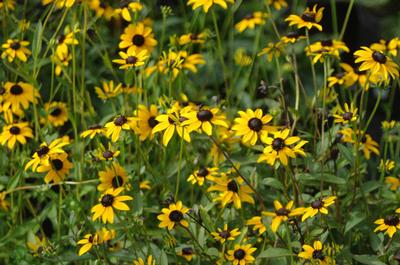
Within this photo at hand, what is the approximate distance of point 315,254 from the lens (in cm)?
146

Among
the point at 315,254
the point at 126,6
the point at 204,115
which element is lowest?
the point at 315,254

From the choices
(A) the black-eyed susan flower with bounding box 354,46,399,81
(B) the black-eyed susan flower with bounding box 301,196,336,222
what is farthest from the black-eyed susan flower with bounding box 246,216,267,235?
(A) the black-eyed susan flower with bounding box 354,46,399,81

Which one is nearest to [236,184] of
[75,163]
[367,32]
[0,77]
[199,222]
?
[199,222]

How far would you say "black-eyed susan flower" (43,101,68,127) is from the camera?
208 cm

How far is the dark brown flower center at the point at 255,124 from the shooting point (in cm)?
154

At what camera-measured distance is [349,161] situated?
170cm

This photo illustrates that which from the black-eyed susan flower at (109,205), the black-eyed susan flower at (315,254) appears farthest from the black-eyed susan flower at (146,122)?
the black-eyed susan flower at (315,254)

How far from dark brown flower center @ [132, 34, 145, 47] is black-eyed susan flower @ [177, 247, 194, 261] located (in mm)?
525

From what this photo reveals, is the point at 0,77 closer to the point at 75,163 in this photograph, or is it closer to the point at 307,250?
the point at 75,163

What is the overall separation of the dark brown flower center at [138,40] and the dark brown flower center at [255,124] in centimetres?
48

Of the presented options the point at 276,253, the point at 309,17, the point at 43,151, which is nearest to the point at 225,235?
the point at 276,253

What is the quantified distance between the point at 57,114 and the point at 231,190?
0.67 metres

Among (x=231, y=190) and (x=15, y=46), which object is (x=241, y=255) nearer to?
(x=231, y=190)

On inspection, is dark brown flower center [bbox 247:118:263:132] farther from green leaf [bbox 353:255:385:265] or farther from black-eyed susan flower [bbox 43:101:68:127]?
black-eyed susan flower [bbox 43:101:68:127]
